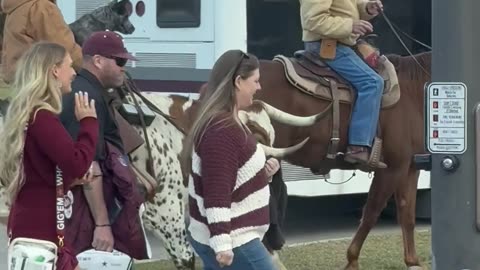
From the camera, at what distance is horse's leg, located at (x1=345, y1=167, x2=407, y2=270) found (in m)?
9.30

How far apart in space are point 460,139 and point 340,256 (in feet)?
18.1

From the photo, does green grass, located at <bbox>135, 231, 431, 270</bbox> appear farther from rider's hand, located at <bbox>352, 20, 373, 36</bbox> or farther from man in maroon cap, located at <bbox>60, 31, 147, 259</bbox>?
man in maroon cap, located at <bbox>60, 31, 147, 259</bbox>

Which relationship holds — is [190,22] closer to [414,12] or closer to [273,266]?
[414,12]

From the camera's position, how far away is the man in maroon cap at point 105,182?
238 inches

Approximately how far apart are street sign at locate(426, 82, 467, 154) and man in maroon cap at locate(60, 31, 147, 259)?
77.7 inches

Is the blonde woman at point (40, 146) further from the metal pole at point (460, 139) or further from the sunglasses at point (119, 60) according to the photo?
the metal pole at point (460, 139)

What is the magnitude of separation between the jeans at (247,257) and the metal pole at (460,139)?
3.32 ft

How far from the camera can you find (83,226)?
6.06m

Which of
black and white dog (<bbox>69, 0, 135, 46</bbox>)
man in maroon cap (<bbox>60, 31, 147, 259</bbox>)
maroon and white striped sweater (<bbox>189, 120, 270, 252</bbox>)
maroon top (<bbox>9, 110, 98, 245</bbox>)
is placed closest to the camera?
maroon top (<bbox>9, 110, 98, 245</bbox>)

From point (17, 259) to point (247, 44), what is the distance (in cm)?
545

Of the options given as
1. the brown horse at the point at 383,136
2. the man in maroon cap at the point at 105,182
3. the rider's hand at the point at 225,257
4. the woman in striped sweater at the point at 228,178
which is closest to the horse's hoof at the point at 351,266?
the brown horse at the point at 383,136

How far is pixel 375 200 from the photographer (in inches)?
369

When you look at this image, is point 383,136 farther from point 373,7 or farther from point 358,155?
point 373,7

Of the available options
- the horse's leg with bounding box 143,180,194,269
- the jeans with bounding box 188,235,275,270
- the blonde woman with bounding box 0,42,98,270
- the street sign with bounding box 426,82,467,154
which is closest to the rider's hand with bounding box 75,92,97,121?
the blonde woman with bounding box 0,42,98,270
